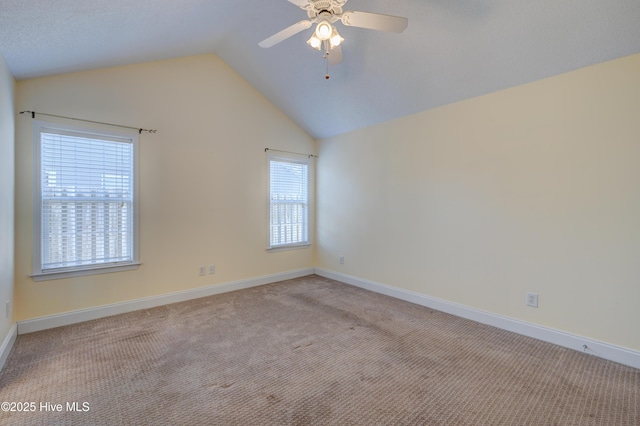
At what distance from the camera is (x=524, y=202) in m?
2.86

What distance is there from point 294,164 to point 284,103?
3.28 ft

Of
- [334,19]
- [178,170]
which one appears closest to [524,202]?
[334,19]

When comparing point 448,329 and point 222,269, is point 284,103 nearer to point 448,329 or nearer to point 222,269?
point 222,269

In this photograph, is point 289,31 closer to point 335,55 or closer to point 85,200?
point 335,55

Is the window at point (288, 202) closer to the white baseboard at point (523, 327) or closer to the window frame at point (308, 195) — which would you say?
the window frame at point (308, 195)

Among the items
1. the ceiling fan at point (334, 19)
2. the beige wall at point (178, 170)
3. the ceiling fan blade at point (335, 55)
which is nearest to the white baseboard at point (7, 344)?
the beige wall at point (178, 170)

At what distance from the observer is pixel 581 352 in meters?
2.51

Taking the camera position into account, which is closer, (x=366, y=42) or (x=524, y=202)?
(x=524, y=202)

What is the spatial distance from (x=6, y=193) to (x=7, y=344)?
4.09 feet

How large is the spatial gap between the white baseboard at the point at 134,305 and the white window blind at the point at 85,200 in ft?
1.59

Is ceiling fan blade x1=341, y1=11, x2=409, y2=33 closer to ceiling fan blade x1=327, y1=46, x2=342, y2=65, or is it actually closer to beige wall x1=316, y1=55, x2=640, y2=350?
ceiling fan blade x1=327, y1=46, x2=342, y2=65

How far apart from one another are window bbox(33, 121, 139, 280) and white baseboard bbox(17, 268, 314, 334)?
42 centimetres

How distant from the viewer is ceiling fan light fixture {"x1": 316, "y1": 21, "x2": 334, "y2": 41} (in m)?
1.91

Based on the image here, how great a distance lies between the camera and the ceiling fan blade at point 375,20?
1.85 metres
